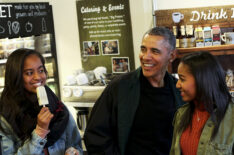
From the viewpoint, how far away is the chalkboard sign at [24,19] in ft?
13.6

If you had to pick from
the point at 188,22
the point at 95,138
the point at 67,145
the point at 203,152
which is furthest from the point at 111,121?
the point at 188,22

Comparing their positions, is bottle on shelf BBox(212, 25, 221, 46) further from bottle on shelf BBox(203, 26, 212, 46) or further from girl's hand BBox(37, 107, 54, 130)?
girl's hand BBox(37, 107, 54, 130)

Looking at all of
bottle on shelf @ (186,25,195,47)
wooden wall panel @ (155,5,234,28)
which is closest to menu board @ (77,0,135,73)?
wooden wall panel @ (155,5,234,28)

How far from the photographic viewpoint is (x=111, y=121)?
2342 millimetres

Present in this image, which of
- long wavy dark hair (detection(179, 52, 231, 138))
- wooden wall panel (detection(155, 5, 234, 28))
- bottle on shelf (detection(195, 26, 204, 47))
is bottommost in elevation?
long wavy dark hair (detection(179, 52, 231, 138))

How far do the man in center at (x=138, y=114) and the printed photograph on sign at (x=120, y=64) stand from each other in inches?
98.7

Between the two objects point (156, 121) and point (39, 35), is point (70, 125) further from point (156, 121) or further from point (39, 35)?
point (39, 35)

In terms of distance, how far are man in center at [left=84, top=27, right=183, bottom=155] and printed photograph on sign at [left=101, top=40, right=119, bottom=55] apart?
2.61 metres

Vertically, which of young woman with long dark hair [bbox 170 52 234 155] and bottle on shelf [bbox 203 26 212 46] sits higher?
bottle on shelf [bbox 203 26 212 46]

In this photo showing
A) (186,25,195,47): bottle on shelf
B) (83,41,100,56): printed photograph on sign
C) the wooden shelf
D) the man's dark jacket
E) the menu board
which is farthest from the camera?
(83,41,100,56): printed photograph on sign

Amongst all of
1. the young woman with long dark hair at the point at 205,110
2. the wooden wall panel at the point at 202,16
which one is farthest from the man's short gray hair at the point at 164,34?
the wooden wall panel at the point at 202,16

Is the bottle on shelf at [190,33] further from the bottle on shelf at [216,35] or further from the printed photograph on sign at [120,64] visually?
the printed photograph on sign at [120,64]

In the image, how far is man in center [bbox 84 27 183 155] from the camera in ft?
7.57

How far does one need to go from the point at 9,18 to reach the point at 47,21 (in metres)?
0.71
